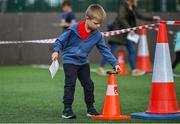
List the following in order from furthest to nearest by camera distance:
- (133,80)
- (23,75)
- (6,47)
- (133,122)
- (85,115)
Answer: (6,47)
(23,75)
(133,80)
(85,115)
(133,122)

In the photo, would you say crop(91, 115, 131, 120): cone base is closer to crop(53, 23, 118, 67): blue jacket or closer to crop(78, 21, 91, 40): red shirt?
crop(53, 23, 118, 67): blue jacket

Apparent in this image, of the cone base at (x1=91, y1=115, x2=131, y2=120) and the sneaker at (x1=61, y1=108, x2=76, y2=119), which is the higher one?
the sneaker at (x1=61, y1=108, x2=76, y2=119)

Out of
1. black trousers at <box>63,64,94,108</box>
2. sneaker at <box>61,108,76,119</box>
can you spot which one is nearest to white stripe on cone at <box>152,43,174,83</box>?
black trousers at <box>63,64,94,108</box>

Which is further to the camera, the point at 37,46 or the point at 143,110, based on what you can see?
the point at 37,46

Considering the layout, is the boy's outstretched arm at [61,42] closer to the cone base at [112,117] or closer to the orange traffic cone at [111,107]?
the orange traffic cone at [111,107]

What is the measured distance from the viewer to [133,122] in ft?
30.2

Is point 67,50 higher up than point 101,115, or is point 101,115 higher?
point 67,50

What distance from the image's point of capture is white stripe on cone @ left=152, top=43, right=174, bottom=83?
9.91 meters

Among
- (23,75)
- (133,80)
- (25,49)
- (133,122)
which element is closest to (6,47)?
(25,49)

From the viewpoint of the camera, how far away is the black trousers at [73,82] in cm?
973

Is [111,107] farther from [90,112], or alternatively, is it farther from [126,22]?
[126,22]

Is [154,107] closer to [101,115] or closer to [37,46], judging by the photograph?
[101,115]

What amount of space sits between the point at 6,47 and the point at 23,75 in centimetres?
417

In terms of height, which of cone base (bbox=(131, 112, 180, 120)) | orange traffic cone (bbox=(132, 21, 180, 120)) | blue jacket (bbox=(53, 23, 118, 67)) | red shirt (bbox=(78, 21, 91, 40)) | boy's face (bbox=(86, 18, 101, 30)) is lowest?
cone base (bbox=(131, 112, 180, 120))
